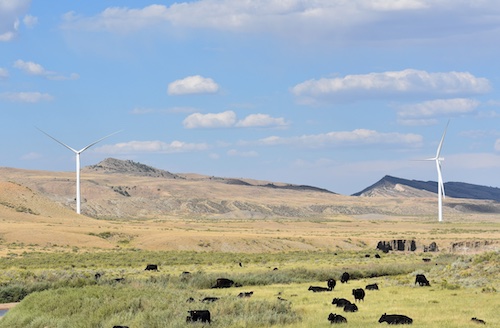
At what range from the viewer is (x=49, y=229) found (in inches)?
3782

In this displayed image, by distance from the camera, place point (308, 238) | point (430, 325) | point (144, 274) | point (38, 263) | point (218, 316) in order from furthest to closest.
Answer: point (308, 238), point (38, 263), point (144, 274), point (218, 316), point (430, 325)

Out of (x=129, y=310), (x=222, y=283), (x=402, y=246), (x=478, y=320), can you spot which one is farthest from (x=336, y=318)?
(x=402, y=246)

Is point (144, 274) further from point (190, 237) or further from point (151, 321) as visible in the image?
point (190, 237)

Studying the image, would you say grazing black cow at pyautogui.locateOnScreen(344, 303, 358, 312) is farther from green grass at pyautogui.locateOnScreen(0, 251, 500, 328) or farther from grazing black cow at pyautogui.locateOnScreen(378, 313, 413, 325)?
grazing black cow at pyautogui.locateOnScreen(378, 313, 413, 325)

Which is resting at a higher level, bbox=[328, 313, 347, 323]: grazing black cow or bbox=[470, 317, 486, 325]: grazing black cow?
bbox=[328, 313, 347, 323]: grazing black cow

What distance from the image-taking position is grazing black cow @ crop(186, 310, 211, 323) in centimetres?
2805

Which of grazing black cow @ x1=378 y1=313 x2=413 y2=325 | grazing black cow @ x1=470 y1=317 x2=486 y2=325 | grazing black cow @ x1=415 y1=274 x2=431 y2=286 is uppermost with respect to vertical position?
grazing black cow @ x1=415 y1=274 x2=431 y2=286

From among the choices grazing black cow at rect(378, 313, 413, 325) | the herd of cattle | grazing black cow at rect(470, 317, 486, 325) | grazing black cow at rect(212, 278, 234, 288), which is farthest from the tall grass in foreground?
grazing black cow at rect(212, 278, 234, 288)

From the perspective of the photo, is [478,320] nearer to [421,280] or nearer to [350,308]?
[350,308]

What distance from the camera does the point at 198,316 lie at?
92.2ft

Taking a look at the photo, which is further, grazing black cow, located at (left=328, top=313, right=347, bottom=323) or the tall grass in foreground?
the tall grass in foreground

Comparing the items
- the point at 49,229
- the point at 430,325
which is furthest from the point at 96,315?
the point at 49,229

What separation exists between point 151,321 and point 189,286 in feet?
47.3

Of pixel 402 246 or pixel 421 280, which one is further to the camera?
pixel 402 246
